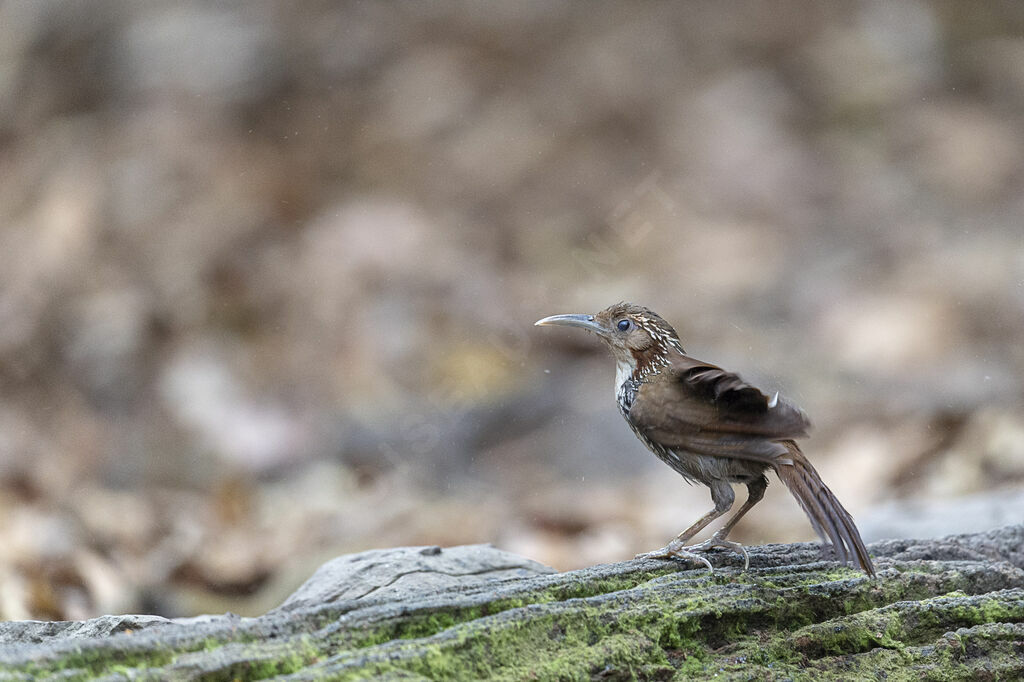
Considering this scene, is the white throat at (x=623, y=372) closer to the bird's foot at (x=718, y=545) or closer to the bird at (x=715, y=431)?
the bird at (x=715, y=431)

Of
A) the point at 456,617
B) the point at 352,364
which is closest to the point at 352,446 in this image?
the point at 352,364

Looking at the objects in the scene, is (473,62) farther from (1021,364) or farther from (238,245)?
(1021,364)

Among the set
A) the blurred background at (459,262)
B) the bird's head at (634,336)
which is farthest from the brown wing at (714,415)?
the blurred background at (459,262)

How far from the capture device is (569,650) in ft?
5.40

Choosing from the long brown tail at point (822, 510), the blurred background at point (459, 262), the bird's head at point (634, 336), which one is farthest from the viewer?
the blurred background at point (459, 262)

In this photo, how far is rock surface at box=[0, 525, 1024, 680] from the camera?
58.2 inches

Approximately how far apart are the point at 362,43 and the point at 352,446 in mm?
2172

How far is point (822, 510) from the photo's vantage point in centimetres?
195

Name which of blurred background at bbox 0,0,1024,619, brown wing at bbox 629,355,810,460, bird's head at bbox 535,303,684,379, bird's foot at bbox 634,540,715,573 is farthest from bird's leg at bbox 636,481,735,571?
blurred background at bbox 0,0,1024,619

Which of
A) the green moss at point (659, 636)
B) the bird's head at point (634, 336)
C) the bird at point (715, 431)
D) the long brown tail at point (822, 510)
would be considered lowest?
the green moss at point (659, 636)

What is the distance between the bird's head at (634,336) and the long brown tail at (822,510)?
397 millimetres

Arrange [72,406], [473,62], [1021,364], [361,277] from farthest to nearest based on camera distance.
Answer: [473,62]
[361,277]
[72,406]
[1021,364]

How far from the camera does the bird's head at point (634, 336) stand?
232 centimetres

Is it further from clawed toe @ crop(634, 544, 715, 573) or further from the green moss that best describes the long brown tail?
clawed toe @ crop(634, 544, 715, 573)
